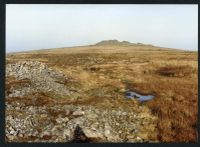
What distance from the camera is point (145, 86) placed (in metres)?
18.3

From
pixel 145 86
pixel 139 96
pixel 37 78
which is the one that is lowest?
pixel 139 96

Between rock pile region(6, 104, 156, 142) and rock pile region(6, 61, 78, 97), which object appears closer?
rock pile region(6, 104, 156, 142)

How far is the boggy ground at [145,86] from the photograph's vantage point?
1570 centimetres

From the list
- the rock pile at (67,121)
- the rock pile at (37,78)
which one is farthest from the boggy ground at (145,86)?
the rock pile at (37,78)

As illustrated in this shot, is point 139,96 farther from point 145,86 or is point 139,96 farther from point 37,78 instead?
point 37,78

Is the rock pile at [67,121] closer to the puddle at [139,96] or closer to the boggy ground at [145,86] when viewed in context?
the boggy ground at [145,86]

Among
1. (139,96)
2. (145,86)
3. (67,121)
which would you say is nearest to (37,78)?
(67,121)

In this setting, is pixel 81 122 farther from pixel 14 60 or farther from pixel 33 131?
pixel 14 60

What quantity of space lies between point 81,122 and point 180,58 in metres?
8.60

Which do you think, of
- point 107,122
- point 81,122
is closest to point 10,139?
point 81,122

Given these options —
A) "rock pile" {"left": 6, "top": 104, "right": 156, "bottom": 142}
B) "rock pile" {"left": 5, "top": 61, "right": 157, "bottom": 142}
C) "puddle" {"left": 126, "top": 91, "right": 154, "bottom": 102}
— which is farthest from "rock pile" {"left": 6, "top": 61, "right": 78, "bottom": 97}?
"puddle" {"left": 126, "top": 91, "right": 154, "bottom": 102}

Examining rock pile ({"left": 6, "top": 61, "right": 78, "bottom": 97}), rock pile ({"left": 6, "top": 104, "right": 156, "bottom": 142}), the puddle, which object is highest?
rock pile ({"left": 6, "top": 61, "right": 78, "bottom": 97})

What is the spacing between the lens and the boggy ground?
15.7 m

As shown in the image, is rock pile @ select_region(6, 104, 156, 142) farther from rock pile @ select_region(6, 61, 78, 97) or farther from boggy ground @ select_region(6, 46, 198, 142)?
rock pile @ select_region(6, 61, 78, 97)
